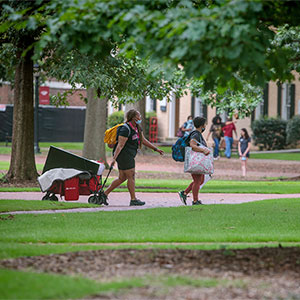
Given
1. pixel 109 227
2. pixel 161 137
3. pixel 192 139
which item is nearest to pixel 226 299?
pixel 109 227

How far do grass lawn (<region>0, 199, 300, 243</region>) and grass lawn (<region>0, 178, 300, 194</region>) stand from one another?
4.22 m

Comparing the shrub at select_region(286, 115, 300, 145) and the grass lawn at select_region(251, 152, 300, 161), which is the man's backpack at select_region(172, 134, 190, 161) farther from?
the shrub at select_region(286, 115, 300, 145)

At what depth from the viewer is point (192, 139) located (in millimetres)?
12844

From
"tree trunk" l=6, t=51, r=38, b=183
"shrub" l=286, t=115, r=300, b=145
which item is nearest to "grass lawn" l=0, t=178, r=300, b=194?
"tree trunk" l=6, t=51, r=38, b=183

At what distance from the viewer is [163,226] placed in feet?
34.6

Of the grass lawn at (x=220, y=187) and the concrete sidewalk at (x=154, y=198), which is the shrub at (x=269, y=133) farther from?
the concrete sidewalk at (x=154, y=198)

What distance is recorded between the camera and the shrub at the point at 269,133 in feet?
120

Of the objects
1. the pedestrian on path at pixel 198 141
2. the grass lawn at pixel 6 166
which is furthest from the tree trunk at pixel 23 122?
the pedestrian on path at pixel 198 141

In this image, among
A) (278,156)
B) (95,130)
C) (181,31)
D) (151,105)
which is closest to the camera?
(181,31)

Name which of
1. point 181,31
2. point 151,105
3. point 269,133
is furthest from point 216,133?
point 181,31

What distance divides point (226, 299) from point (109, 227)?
16.2 ft

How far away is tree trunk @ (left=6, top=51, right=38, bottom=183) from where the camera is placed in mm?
17328

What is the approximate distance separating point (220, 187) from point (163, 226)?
8502 millimetres

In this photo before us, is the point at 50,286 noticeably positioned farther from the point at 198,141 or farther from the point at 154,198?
the point at 154,198
